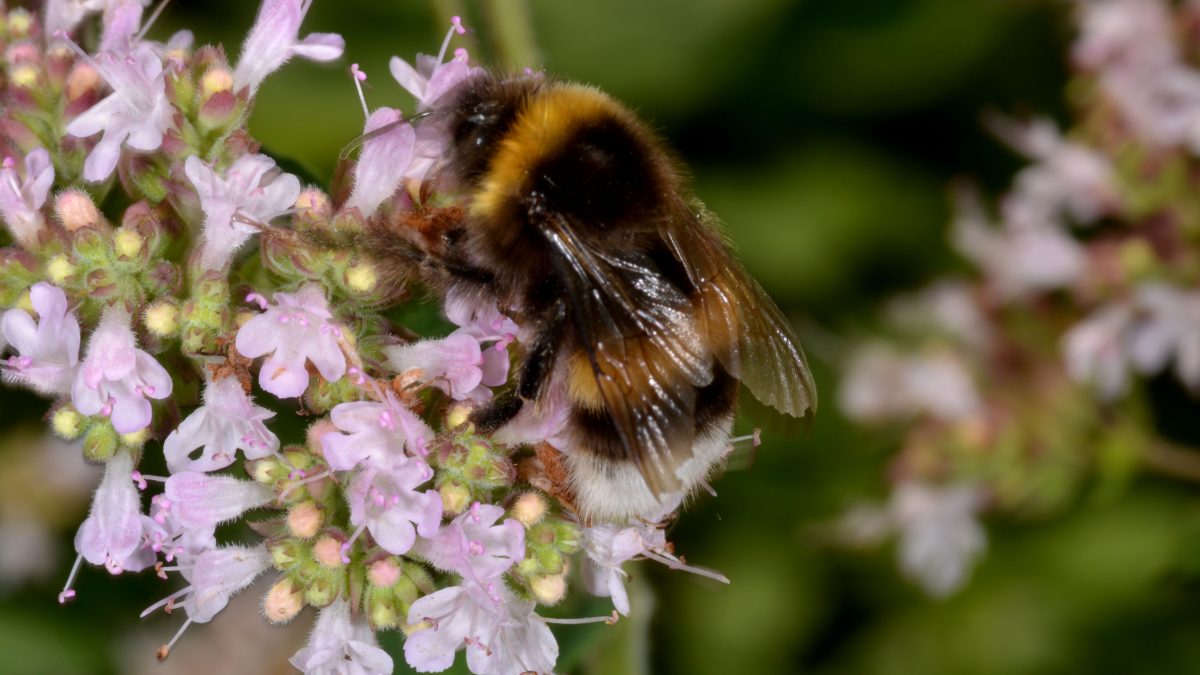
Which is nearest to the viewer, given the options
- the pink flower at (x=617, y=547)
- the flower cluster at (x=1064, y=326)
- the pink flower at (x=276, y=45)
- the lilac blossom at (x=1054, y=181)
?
the pink flower at (x=617, y=547)

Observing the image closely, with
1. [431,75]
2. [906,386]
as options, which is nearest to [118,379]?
[431,75]

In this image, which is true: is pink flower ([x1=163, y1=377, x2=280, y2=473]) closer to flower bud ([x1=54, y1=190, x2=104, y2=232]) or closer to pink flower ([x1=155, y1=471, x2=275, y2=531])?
pink flower ([x1=155, y1=471, x2=275, y2=531])

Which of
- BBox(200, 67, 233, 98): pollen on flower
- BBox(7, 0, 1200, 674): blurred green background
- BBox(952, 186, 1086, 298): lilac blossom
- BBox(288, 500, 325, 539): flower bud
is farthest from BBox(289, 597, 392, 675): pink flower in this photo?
BBox(952, 186, 1086, 298): lilac blossom

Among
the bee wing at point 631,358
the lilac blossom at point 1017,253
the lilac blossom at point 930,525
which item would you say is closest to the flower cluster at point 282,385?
the bee wing at point 631,358

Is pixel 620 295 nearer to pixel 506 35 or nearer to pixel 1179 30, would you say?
pixel 506 35

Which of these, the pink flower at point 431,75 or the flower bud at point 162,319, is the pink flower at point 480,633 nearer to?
the flower bud at point 162,319
